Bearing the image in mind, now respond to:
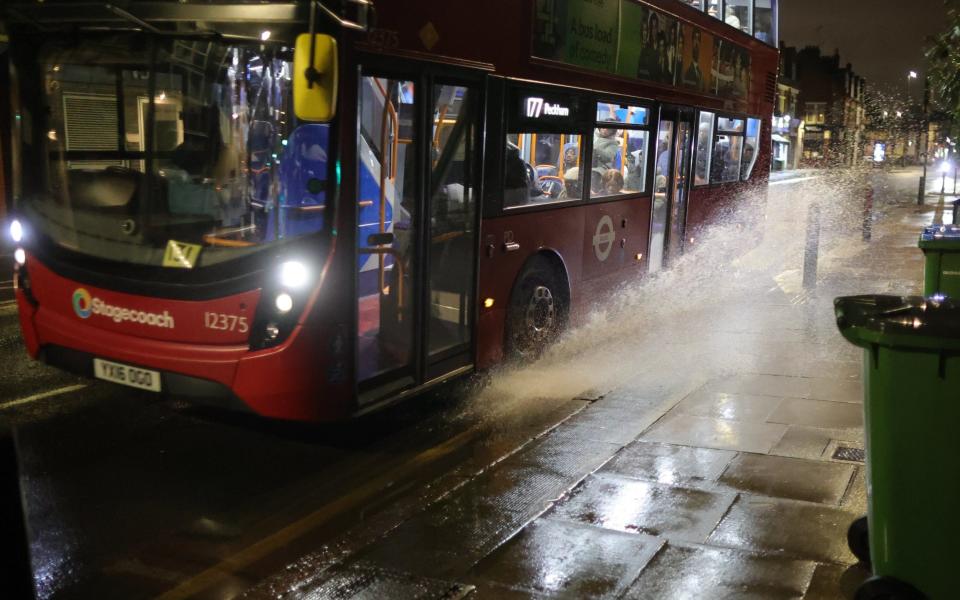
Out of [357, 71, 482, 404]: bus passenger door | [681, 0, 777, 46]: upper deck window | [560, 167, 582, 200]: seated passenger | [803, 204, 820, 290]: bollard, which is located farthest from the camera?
[803, 204, 820, 290]: bollard

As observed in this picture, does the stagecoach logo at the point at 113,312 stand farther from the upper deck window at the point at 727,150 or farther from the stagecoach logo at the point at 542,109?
the upper deck window at the point at 727,150

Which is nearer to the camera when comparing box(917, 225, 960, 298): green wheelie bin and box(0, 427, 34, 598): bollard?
box(0, 427, 34, 598): bollard

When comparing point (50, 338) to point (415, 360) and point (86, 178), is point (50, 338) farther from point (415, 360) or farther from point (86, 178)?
point (415, 360)

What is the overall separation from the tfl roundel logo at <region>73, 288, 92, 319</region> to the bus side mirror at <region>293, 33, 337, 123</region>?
203cm

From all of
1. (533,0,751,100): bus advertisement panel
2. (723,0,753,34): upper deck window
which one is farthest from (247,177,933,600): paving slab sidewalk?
(723,0,753,34): upper deck window

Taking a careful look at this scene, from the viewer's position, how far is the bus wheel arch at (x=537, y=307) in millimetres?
7770

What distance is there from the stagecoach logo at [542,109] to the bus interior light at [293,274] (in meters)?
2.97

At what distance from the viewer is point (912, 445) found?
3590 millimetres

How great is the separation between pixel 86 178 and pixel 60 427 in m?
1.78

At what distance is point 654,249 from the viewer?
11172 millimetres

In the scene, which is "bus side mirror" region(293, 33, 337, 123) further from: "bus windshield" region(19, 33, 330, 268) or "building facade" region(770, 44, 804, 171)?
"building facade" region(770, 44, 804, 171)

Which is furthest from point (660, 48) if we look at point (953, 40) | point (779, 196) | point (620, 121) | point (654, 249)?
point (779, 196)

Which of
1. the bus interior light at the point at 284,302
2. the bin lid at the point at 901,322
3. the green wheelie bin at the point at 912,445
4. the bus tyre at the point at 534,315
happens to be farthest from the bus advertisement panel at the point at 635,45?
the green wheelie bin at the point at 912,445

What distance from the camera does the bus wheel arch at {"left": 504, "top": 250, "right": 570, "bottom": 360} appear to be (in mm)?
7770
